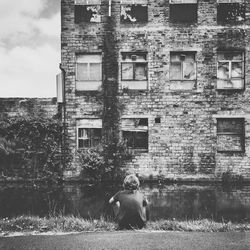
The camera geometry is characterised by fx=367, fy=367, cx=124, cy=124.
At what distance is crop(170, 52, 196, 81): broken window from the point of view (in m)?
16.9

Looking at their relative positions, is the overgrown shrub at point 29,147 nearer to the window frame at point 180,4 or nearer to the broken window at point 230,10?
the window frame at point 180,4

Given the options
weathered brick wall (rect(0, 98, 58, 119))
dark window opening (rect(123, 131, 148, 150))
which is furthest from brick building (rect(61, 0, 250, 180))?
weathered brick wall (rect(0, 98, 58, 119))

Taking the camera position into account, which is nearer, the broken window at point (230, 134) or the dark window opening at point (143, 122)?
the broken window at point (230, 134)

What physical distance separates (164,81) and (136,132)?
2.67m

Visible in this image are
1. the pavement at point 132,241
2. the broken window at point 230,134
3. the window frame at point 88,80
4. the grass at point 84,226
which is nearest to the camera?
the pavement at point 132,241

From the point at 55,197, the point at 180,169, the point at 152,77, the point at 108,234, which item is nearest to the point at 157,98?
the point at 152,77

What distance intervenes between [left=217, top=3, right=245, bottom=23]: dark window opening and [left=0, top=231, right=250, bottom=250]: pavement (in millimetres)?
12751

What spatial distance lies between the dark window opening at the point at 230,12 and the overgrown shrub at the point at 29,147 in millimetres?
8946

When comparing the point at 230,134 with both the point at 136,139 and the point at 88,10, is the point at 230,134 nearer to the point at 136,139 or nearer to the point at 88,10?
the point at 136,139

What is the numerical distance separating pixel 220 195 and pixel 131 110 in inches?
230

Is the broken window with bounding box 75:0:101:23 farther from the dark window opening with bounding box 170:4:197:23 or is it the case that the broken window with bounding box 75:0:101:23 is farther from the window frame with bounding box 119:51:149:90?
the dark window opening with bounding box 170:4:197:23

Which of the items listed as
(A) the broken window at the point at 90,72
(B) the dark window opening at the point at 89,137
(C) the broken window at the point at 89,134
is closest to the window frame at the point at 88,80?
(A) the broken window at the point at 90,72

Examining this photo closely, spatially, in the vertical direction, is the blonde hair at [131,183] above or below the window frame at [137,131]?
below

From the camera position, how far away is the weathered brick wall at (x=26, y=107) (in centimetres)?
1698
